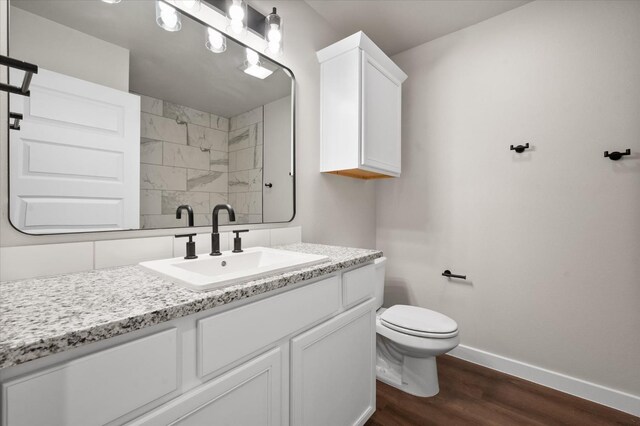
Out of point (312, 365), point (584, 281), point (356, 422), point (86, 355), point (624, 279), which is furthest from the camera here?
point (584, 281)

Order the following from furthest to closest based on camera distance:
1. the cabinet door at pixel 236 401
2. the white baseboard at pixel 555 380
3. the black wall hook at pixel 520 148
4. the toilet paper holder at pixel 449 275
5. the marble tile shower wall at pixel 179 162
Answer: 1. the toilet paper holder at pixel 449 275
2. the black wall hook at pixel 520 148
3. the white baseboard at pixel 555 380
4. the marble tile shower wall at pixel 179 162
5. the cabinet door at pixel 236 401

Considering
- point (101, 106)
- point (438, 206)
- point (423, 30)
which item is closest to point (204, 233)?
point (101, 106)

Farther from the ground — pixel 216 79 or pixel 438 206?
pixel 216 79

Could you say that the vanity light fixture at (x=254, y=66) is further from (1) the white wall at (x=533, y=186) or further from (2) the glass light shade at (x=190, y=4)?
(1) the white wall at (x=533, y=186)

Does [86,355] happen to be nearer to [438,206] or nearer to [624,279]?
[438,206]

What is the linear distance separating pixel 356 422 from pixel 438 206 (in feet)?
5.28

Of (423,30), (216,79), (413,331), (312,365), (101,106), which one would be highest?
(423,30)

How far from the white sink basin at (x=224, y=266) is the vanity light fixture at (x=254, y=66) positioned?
97 cm

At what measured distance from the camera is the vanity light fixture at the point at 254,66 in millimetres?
1532

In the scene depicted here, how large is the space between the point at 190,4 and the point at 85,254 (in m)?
1.11

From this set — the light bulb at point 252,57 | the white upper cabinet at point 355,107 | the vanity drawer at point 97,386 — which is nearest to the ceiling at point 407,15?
the white upper cabinet at point 355,107

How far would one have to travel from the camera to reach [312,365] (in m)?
1.06

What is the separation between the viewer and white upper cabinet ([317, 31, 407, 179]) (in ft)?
5.79

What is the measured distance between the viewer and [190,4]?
122 cm
